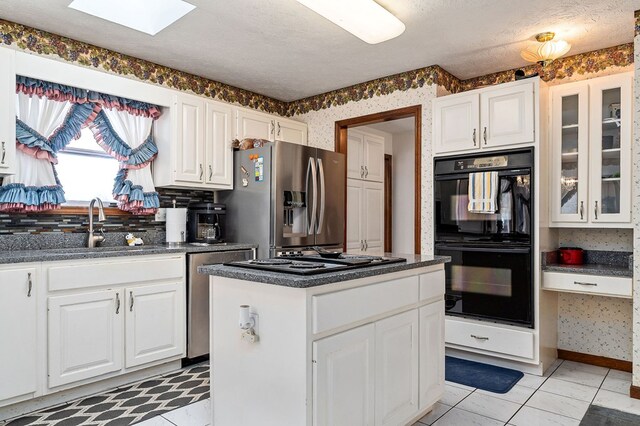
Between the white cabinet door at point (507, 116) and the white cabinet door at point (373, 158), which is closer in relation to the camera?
the white cabinet door at point (507, 116)

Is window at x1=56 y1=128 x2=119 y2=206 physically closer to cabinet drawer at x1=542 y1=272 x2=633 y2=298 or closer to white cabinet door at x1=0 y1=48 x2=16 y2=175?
white cabinet door at x1=0 y1=48 x2=16 y2=175

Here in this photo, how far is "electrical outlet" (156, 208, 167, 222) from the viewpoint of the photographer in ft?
12.3

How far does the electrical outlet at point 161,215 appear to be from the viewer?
3.76m

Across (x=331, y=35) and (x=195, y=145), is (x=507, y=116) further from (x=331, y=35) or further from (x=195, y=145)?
(x=195, y=145)

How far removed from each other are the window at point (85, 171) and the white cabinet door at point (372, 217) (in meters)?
2.88

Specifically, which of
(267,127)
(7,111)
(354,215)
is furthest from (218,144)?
(354,215)

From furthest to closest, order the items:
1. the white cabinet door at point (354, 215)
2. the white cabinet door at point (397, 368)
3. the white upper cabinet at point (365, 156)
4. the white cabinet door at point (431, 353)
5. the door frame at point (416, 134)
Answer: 1. the white upper cabinet at point (365, 156)
2. the white cabinet door at point (354, 215)
3. the door frame at point (416, 134)
4. the white cabinet door at point (431, 353)
5. the white cabinet door at point (397, 368)

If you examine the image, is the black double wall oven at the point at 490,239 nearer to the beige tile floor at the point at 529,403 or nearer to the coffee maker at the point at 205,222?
the beige tile floor at the point at 529,403

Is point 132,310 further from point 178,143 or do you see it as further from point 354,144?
point 354,144

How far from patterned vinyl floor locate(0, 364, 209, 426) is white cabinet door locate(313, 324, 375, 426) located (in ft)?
4.23

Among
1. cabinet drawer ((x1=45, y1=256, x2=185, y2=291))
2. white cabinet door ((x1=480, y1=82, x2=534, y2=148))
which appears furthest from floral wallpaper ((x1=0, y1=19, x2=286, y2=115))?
white cabinet door ((x1=480, y1=82, x2=534, y2=148))

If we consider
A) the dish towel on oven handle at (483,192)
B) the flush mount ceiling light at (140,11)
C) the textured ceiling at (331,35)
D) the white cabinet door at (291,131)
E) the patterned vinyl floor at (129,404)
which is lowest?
the patterned vinyl floor at (129,404)

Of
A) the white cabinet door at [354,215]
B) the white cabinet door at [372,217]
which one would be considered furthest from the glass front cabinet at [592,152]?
the white cabinet door at [372,217]

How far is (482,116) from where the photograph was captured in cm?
343
